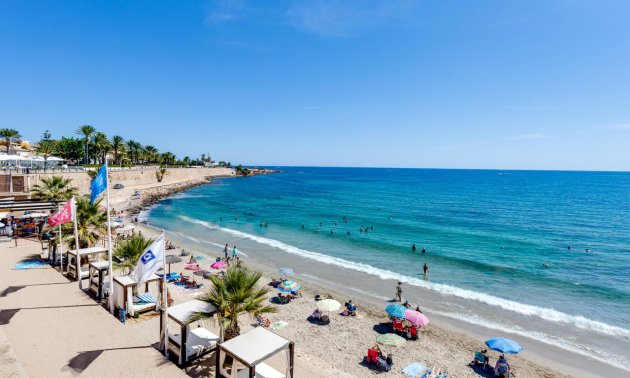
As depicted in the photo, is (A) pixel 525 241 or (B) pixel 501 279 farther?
(A) pixel 525 241

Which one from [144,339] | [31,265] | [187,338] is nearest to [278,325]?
[187,338]

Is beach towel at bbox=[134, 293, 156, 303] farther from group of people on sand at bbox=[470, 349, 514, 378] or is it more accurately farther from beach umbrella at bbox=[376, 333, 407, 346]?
group of people on sand at bbox=[470, 349, 514, 378]

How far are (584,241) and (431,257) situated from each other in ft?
81.8

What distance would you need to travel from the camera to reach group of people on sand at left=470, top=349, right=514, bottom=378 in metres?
13.5

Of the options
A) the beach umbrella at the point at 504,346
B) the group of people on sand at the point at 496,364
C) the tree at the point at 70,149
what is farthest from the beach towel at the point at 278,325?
the tree at the point at 70,149

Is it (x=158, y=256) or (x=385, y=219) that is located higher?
(x=158, y=256)

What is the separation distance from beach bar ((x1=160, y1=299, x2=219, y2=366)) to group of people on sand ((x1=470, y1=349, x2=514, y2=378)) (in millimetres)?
11941

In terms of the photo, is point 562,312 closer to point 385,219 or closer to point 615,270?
point 615,270

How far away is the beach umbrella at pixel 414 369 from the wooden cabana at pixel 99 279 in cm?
1460

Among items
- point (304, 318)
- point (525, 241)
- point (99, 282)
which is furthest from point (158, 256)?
point (525, 241)

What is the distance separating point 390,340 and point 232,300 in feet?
30.2

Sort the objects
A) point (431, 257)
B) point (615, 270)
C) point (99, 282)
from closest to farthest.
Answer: point (99, 282)
point (615, 270)
point (431, 257)

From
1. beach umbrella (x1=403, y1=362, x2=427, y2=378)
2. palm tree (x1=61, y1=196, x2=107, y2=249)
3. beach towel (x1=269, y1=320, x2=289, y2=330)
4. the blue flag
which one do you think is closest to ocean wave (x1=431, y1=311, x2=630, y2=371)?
beach umbrella (x1=403, y1=362, x2=427, y2=378)

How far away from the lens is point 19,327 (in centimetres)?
1191
